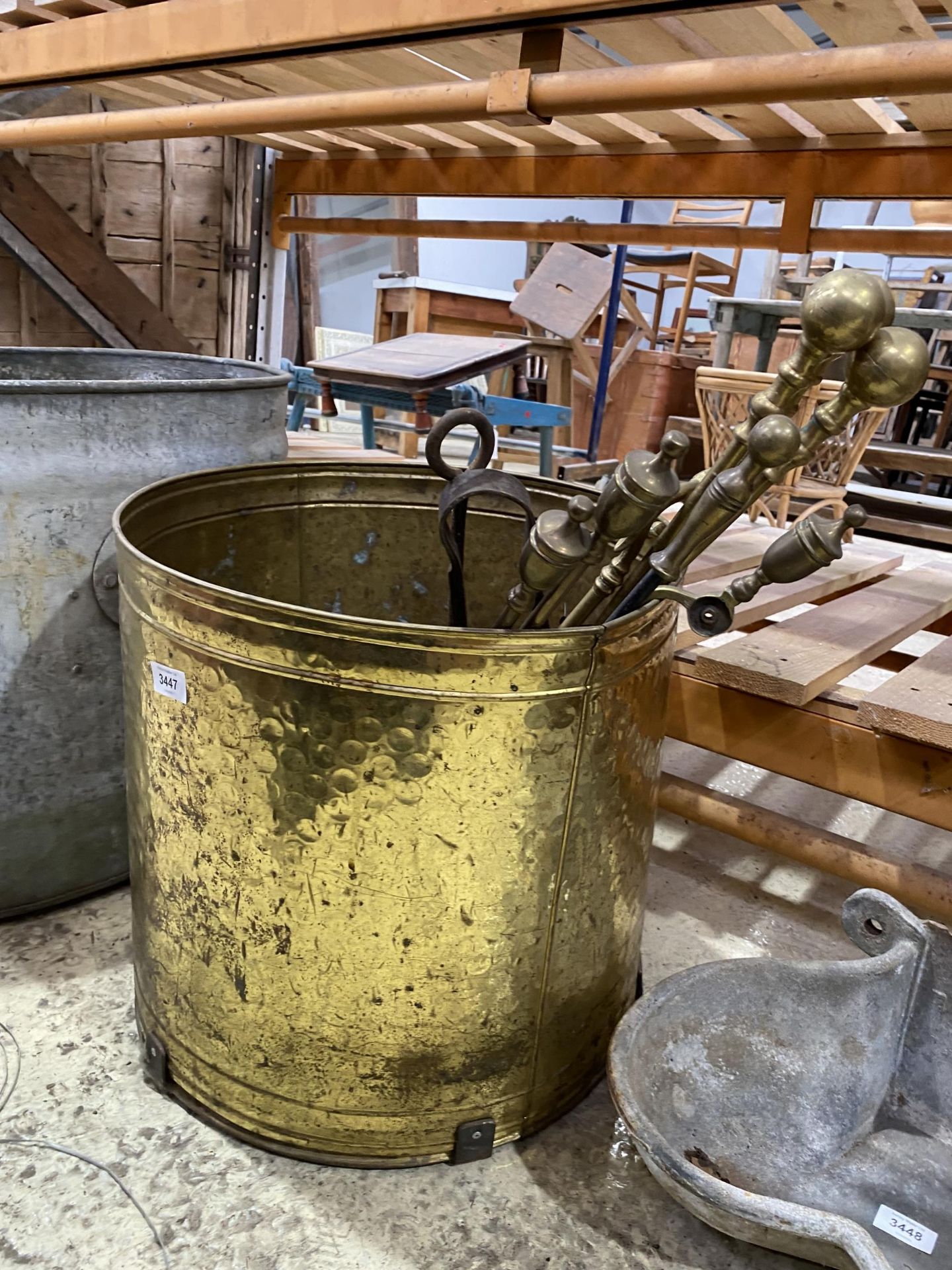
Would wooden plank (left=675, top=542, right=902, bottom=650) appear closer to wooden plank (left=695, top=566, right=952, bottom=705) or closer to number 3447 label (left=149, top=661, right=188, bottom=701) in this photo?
wooden plank (left=695, top=566, right=952, bottom=705)

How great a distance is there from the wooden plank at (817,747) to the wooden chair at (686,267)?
161 inches

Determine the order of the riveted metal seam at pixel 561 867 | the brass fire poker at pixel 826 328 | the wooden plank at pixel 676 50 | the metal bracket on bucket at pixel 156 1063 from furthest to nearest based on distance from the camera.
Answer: the wooden plank at pixel 676 50, the metal bracket on bucket at pixel 156 1063, the riveted metal seam at pixel 561 867, the brass fire poker at pixel 826 328

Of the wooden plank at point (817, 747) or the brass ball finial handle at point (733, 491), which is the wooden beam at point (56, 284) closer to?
the wooden plank at point (817, 747)

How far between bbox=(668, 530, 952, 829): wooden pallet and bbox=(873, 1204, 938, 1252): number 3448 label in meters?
0.46

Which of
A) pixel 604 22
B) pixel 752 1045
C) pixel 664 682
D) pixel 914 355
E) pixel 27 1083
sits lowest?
pixel 27 1083

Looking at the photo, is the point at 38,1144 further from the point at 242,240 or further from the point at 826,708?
the point at 242,240

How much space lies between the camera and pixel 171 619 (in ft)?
3.06

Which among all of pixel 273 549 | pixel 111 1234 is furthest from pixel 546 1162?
pixel 273 549

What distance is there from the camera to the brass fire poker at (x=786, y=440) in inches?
29.4

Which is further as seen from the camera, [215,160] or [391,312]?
[391,312]

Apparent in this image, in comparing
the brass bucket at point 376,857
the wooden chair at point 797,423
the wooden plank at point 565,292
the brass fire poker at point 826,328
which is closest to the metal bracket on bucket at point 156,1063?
the brass bucket at point 376,857

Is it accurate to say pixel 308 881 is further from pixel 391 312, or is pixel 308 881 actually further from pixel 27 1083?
pixel 391 312

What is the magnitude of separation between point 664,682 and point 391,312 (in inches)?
171

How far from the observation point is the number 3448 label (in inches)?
38.7
